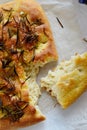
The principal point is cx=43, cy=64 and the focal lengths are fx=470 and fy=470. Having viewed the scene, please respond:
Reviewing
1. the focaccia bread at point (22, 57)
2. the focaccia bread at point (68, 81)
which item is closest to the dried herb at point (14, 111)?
the focaccia bread at point (22, 57)

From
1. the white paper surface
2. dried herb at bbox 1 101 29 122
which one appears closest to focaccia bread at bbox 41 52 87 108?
the white paper surface

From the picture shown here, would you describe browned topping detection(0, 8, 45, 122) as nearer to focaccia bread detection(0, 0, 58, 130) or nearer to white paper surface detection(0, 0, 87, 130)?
focaccia bread detection(0, 0, 58, 130)

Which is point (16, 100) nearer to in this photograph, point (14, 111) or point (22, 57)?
point (14, 111)

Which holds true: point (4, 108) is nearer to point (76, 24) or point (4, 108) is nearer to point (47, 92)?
point (47, 92)

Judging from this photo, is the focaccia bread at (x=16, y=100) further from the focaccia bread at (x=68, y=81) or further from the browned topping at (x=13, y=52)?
the focaccia bread at (x=68, y=81)

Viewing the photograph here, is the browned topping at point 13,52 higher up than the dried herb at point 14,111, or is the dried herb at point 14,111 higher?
the browned topping at point 13,52

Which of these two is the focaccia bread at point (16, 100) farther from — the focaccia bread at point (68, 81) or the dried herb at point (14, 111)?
the focaccia bread at point (68, 81)
